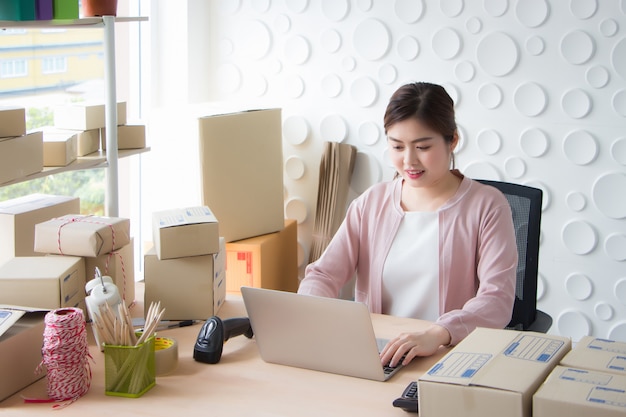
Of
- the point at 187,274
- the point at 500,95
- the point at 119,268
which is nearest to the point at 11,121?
the point at 119,268

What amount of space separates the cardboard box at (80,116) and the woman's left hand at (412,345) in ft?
4.53

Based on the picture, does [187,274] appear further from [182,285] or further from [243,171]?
[243,171]

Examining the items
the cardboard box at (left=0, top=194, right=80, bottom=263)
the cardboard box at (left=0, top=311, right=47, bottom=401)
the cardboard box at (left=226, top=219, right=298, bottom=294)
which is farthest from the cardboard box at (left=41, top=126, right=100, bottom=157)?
the cardboard box at (left=0, top=311, right=47, bottom=401)

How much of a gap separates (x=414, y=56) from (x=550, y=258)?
1.06 meters

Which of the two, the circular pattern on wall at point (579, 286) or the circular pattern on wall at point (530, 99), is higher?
the circular pattern on wall at point (530, 99)

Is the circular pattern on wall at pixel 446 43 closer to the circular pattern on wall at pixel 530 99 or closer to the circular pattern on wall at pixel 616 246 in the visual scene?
the circular pattern on wall at pixel 530 99

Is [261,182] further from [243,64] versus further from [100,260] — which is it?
[100,260]

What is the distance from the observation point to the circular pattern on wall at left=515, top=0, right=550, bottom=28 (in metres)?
3.36

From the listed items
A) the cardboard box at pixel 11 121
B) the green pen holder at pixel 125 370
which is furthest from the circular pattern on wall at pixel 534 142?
the green pen holder at pixel 125 370

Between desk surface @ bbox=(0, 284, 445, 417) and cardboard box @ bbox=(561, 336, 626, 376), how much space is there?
0.37 m

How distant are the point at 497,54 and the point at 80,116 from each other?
175 centimetres

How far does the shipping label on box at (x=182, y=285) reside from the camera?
2.33 m

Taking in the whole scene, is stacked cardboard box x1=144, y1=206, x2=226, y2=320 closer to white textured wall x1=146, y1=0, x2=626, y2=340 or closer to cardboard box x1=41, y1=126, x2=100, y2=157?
cardboard box x1=41, y1=126, x2=100, y2=157

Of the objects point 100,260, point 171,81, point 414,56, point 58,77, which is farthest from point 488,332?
point 171,81
